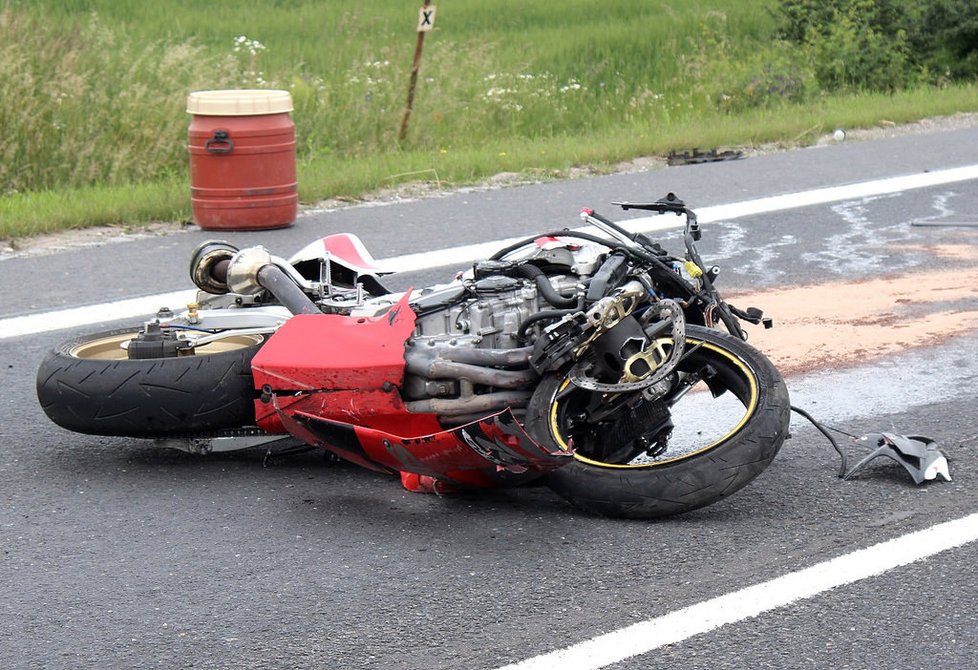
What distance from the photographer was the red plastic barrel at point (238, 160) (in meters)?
9.66

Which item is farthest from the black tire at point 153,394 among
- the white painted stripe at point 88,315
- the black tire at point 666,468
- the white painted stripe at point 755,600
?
the white painted stripe at point 88,315

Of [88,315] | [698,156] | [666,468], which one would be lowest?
[698,156]

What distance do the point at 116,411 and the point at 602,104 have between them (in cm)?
1270

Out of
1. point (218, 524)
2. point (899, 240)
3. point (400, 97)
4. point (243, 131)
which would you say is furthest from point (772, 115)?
point (218, 524)

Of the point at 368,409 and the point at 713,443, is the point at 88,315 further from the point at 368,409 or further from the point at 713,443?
the point at 713,443

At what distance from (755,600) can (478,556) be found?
0.88m

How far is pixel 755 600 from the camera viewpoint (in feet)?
13.0

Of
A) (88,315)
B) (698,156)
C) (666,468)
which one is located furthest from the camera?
(698,156)

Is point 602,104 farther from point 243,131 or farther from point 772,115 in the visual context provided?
point 243,131

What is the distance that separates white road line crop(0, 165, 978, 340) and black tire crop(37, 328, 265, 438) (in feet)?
6.98

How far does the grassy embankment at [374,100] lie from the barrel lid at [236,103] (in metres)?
0.88

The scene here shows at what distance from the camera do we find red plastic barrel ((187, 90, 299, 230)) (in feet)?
31.7

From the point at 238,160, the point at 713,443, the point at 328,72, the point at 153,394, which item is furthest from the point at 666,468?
the point at 328,72

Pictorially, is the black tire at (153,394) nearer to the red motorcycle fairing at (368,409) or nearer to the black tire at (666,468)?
the red motorcycle fairing at (368,409)
